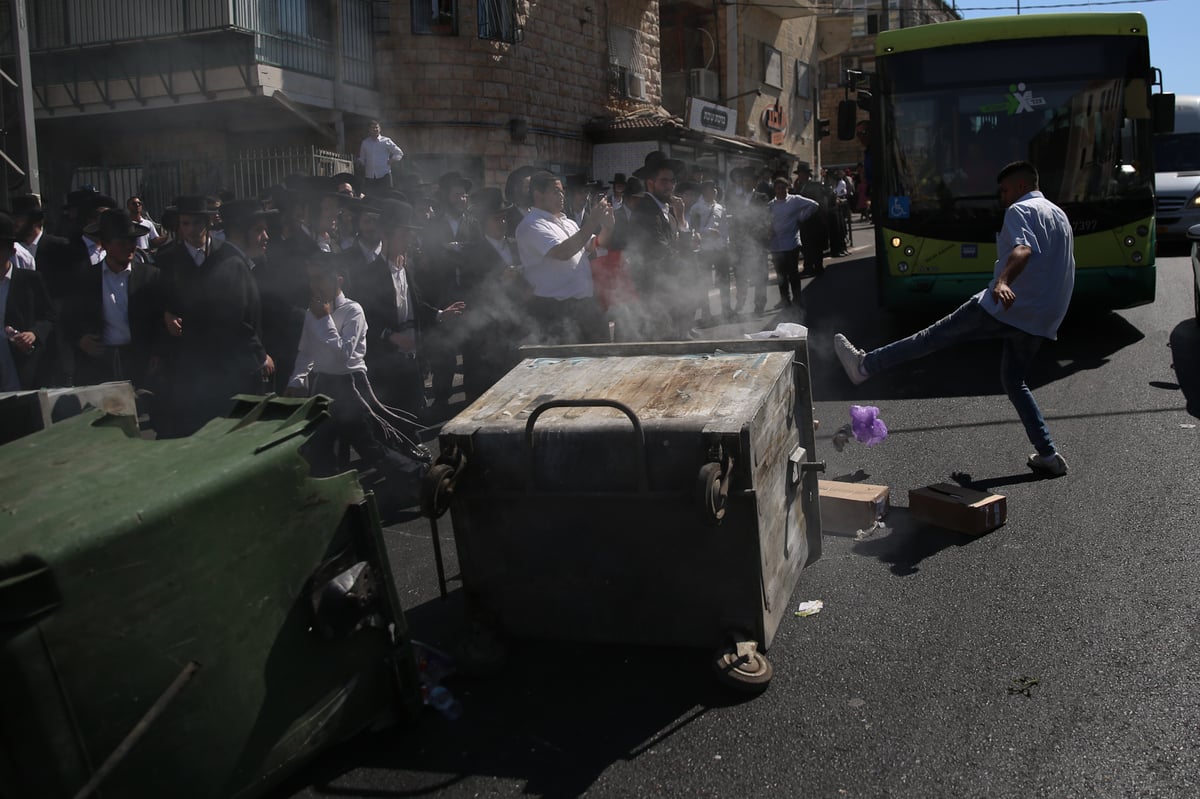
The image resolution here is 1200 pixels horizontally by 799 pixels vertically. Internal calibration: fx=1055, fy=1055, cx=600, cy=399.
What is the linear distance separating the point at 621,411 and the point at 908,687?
134 centimetres

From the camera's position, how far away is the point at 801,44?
35.5 metres

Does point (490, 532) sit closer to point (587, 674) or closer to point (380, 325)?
point (587, 674)

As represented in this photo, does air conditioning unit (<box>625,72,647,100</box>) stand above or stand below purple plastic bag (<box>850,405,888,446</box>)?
above

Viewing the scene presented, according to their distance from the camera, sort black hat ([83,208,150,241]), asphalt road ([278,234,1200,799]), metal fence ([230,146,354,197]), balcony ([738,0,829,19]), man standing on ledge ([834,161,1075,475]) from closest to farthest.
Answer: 1. asphalt road ([278,234,1200,799])
2. man standing on ledge ([834,161,1075,475])
3. black hat ([83,208,150,241])
4. metal fence ([230,146,354,197])
5. balcony ([738,0,829,19])

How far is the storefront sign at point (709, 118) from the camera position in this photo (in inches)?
944

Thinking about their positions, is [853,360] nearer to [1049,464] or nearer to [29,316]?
[1049,464]

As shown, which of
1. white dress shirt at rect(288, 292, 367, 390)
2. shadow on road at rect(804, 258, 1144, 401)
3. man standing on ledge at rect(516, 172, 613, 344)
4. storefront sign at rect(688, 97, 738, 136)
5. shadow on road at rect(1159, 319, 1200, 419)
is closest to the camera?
white dress shirt at rect(288, 292, 367, 390)

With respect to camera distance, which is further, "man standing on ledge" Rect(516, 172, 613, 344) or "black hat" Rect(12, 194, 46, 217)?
"black hat" Rect(12, 194, 46, 217)

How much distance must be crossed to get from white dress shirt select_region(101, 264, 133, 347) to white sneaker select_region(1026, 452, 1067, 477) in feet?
18.3

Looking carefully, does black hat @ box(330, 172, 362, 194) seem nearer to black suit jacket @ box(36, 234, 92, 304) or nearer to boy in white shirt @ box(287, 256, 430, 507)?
black suit jacket @ box(36, 234, 92, 304)

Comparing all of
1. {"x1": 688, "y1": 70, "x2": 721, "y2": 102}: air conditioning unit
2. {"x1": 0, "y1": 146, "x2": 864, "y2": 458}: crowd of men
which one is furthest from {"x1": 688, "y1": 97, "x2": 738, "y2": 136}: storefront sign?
{"x1": 0, "y1": 146, "x2": 864, "y2": 458}: crowd of men

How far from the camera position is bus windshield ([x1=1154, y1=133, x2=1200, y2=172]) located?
18609mm

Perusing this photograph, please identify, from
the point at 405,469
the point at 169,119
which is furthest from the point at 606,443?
the point at 169,119

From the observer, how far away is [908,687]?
3562 mm
